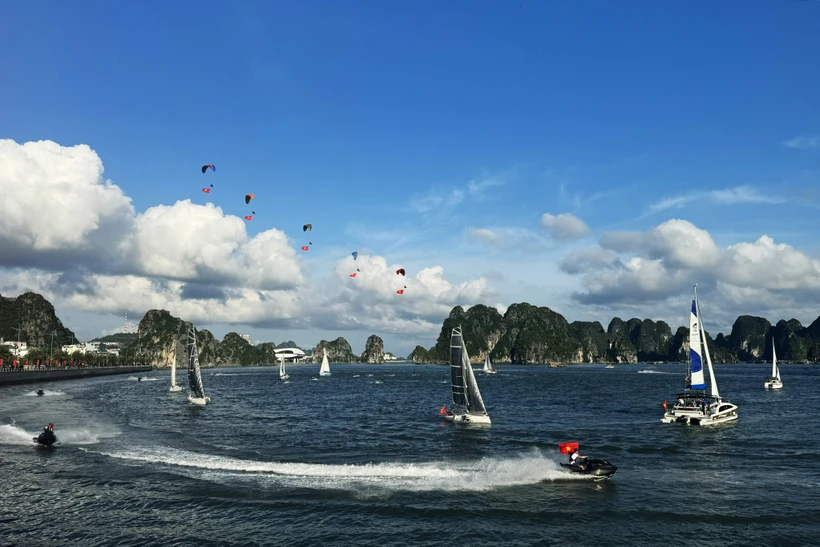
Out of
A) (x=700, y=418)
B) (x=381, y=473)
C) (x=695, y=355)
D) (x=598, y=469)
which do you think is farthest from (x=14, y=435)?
(x=695, y=355)

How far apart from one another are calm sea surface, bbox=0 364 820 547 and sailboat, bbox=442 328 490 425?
2.34m

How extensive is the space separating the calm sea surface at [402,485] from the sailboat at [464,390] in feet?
7.68

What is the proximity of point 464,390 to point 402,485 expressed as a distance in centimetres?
3084

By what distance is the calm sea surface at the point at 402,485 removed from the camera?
88.4 ft

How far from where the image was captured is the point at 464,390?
65.2m

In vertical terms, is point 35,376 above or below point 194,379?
below

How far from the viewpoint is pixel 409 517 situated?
29.2m

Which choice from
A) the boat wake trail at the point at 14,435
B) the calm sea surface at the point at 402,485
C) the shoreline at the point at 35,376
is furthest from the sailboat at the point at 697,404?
the shoreline at the point at 35,376

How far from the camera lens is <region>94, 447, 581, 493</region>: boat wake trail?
35.3 meters

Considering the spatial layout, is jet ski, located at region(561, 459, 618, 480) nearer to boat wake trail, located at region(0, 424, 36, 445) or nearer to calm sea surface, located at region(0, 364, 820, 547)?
calm sea surface, located at region(0, 364, 820, 547)

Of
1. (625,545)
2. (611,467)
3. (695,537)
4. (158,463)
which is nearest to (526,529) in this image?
(625,545)

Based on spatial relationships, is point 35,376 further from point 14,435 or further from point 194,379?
point 14,435

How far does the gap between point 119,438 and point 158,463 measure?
48.4 feet

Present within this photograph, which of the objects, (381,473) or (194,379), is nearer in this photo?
(381,473)
